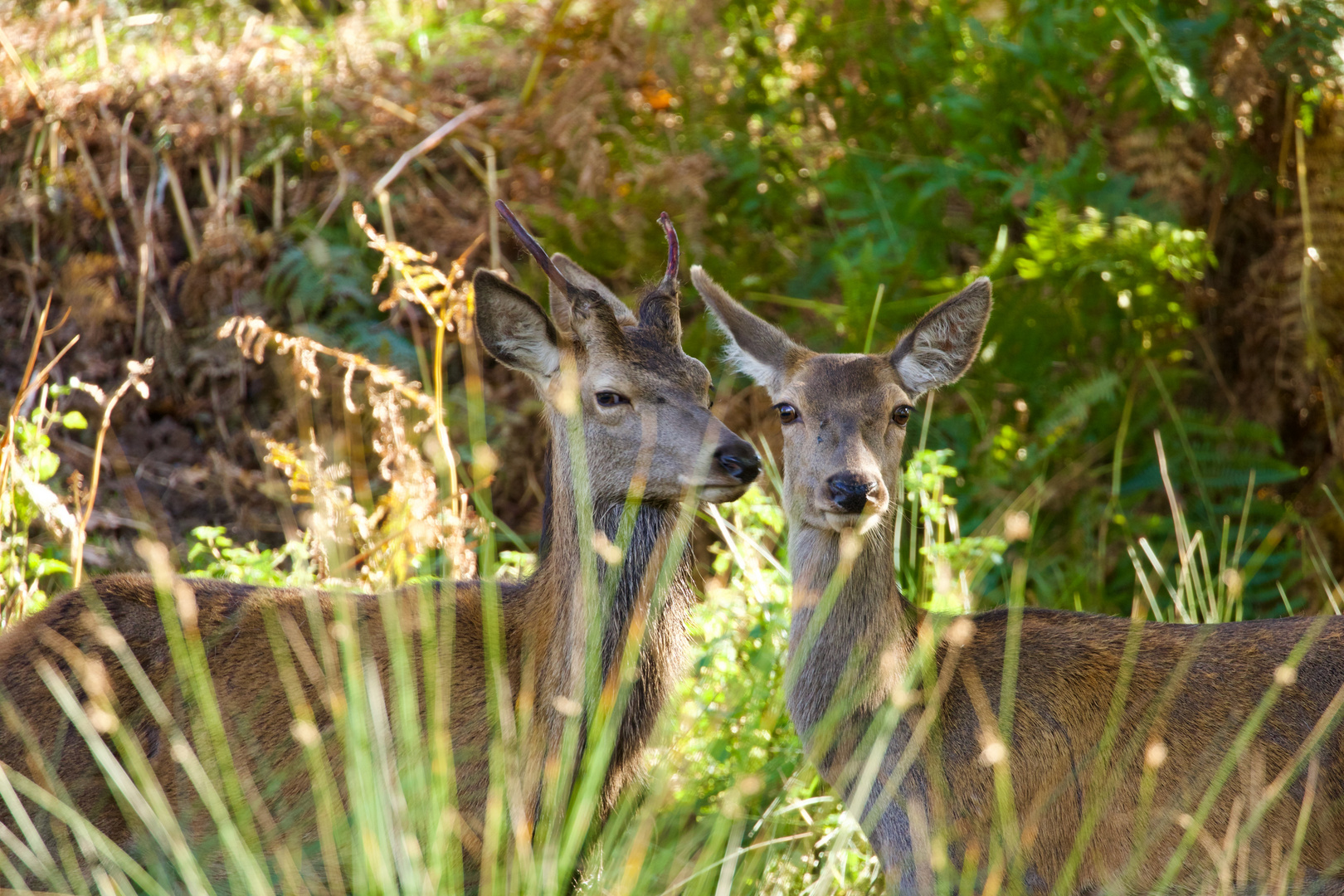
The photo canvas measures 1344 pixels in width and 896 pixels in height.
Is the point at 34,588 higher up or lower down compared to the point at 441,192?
lower down

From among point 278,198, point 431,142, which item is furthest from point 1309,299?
point 278,198

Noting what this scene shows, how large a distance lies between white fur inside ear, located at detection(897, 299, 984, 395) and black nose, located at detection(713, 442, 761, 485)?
0.98 metres

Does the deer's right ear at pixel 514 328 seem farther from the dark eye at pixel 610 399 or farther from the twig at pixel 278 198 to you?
the twig at pixel 278 198

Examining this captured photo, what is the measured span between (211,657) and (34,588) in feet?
4.33

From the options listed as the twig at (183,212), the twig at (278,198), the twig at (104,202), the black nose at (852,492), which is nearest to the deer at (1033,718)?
the black nose at (852,492)

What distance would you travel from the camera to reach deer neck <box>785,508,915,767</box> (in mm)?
3896

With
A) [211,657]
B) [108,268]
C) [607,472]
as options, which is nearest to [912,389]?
[607,472]

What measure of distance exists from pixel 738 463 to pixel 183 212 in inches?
181

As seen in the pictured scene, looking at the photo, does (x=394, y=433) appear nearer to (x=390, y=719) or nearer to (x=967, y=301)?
(x=390, y=719)

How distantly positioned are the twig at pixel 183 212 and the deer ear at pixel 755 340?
12.0ft

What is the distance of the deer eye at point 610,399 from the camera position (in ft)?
12.8

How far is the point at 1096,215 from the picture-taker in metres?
6.38

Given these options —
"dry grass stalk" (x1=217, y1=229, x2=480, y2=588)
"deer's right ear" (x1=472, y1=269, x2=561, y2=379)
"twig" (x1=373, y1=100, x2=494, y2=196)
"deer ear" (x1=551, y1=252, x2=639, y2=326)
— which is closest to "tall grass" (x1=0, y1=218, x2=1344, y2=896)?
"dry grass stalk" (x1=217, y1=229, x2=480, y2=588)

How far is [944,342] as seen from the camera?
14.8ft
